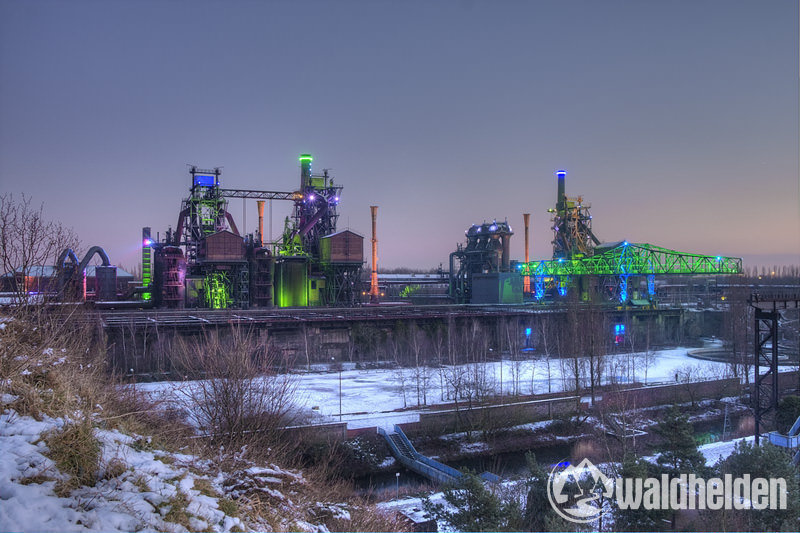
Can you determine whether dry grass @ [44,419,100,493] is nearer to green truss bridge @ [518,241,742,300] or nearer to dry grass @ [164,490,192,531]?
dry grass @ [164,490,192,531]

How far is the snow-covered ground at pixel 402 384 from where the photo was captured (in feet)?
79.4

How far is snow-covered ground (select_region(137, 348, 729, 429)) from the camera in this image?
79.4 ft

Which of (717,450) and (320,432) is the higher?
(320,432)

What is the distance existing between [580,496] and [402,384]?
1554 centimetres

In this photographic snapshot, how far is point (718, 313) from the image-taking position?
56406mm

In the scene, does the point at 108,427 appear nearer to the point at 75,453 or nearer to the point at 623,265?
the point at 75,453

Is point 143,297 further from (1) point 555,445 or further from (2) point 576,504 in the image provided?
(2) point 576,504

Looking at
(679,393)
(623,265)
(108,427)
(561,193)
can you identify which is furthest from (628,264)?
(108,427)

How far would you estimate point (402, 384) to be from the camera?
29094 millimetres

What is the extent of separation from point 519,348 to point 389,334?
35.4 ft

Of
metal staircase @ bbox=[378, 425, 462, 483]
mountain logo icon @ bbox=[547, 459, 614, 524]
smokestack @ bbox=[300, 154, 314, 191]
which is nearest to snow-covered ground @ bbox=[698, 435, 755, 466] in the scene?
mountain logo icon @ bbox=[547, 459, 614, 524]

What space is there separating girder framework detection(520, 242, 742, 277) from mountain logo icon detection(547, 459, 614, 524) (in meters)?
46.1

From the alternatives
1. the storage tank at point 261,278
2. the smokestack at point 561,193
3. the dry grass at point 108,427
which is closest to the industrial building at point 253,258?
the storage tank at point 261,278

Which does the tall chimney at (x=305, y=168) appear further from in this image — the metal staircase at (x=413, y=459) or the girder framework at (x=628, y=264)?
the metal staircase at (x=413, y=459)
